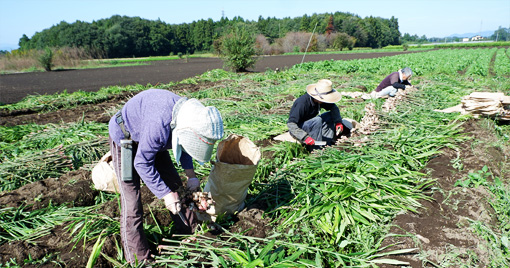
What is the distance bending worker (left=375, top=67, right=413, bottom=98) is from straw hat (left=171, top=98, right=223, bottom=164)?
5.96 meters

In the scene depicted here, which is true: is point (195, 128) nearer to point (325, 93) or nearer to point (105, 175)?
point (105, 175)

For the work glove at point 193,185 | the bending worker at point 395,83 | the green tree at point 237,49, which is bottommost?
the work glove at point 193,185

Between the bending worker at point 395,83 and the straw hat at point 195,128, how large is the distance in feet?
19.6

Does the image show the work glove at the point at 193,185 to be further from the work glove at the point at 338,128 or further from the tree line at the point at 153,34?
the tree line at the point at 153,34

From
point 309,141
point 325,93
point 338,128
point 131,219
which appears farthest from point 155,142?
point 338,128

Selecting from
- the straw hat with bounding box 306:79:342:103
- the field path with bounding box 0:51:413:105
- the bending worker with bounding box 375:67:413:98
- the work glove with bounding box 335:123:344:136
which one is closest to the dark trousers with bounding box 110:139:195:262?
the straw hat with bounding box 306:79:342:103

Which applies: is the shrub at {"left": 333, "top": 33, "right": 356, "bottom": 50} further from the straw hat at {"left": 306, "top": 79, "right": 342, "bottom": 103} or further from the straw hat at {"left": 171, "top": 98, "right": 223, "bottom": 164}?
the straw hat at {"left": 171, "top": 98, "right": 223, "bottom": 164}

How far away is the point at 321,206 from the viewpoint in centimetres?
260

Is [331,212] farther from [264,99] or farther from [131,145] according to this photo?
[264,99]

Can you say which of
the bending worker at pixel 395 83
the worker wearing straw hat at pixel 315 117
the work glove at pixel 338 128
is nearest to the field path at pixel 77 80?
the bending worker at pixel 395 83

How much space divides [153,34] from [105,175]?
179ft

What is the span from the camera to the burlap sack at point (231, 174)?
2350 mm

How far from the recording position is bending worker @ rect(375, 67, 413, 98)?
6566 mm

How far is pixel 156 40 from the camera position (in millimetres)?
52062
